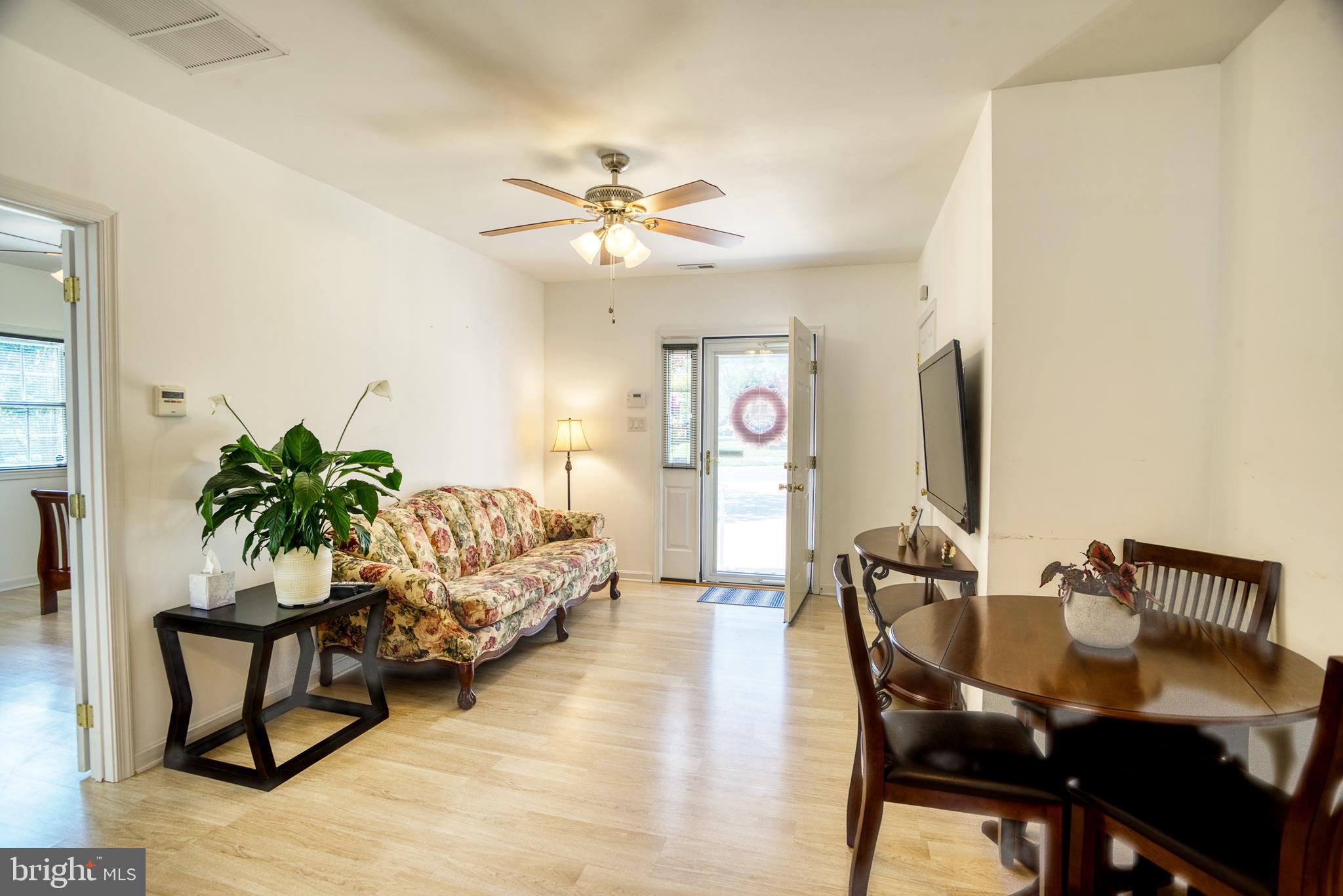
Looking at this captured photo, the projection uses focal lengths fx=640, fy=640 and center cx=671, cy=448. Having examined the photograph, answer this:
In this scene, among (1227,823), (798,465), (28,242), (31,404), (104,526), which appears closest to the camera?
(1227,823)

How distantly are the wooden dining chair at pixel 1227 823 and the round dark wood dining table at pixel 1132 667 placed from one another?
160mm

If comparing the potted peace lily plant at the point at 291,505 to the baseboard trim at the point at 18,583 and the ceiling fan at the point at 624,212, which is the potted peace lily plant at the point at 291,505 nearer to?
the ceiling fan at the point at 624,212

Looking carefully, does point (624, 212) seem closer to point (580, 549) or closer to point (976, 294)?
point (976, 294)

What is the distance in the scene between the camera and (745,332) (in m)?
5.32

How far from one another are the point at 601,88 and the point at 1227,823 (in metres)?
2.78

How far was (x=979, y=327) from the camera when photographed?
2.67 m

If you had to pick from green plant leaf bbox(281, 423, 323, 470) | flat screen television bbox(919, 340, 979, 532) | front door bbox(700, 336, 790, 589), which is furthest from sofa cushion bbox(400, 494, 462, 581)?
flat screen television bbox(919, 340, 979, 532)

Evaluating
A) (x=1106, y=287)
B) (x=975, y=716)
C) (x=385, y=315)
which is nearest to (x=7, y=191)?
(x=385, y=315)

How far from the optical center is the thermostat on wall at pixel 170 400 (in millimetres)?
2590

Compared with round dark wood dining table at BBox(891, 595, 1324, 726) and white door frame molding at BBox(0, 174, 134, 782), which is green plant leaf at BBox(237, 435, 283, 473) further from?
round dark wood dining table at BBox(891, 595, 1324, 726)

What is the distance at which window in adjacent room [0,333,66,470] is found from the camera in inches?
201

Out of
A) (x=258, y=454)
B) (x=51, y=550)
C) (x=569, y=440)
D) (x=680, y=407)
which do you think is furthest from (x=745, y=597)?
(x=51, y=550)

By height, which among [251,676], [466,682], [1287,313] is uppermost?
[1287,313]

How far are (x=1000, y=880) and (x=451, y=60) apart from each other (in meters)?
3.20
